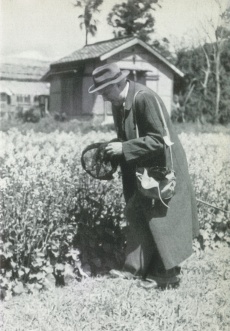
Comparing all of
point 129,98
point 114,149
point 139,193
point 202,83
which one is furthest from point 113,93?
point 202,83

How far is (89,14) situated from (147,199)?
1.16 metres

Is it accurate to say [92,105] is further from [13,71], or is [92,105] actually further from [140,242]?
[140,242]

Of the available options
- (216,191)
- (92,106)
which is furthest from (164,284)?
(92,106)

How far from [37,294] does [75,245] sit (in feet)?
1.32

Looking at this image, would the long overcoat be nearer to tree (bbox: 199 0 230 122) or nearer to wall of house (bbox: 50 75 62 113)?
tree (bbox: 199 0 230 122)

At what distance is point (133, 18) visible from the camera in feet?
10.1

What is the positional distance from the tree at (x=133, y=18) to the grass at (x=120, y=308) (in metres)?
1.56

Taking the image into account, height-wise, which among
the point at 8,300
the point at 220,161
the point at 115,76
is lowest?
the point at 8,300

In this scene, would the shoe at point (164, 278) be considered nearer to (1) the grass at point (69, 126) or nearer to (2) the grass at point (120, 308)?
(2) the grass at point (120, 308)

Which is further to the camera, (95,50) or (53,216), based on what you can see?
(95,50)

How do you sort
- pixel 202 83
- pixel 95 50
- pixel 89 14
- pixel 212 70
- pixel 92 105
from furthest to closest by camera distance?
1. pixel 92 105
2. pixel 202 83
3. pixel 95 50
4. pixel 212 70
5. pixel 89 14

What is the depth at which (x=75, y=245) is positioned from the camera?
3.20 meters

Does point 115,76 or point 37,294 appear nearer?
point 115,76

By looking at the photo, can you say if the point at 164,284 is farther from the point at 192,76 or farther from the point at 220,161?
the point at 192,76
